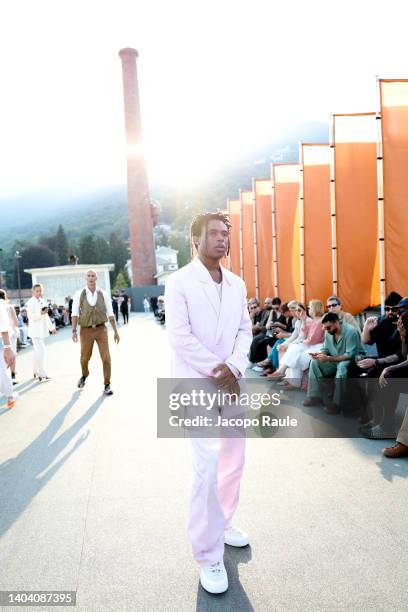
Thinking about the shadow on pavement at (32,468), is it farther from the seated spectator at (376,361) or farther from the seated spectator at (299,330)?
the seated spectator at (299,330)

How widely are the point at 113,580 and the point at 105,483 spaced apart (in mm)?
1523

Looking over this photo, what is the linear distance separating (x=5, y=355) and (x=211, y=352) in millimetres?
5254

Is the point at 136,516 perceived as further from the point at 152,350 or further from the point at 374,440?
the point at 152,350

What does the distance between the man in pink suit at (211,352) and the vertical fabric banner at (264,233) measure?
50.0 feet

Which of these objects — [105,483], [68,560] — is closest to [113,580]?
[68,560]

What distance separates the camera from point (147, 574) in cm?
293

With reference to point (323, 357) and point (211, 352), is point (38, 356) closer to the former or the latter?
point (323, 357)

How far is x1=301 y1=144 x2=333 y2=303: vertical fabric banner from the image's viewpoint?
44.5 feet

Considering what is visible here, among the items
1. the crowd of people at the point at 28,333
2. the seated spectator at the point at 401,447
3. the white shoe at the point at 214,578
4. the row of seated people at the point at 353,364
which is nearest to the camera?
the white shoe at the point at 214,578

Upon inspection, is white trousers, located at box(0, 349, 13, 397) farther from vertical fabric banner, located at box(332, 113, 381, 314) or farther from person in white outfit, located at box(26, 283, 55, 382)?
vertical fabric banner, located at box(332, 113, 381, 314)

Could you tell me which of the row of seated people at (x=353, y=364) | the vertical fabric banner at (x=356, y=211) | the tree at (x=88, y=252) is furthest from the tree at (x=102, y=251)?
the row of seated people at (x=353, y=364)

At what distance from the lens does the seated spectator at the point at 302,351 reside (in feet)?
25.5

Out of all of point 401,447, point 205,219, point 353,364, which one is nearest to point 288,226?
point 353,364

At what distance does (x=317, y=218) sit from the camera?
44.7 feet
